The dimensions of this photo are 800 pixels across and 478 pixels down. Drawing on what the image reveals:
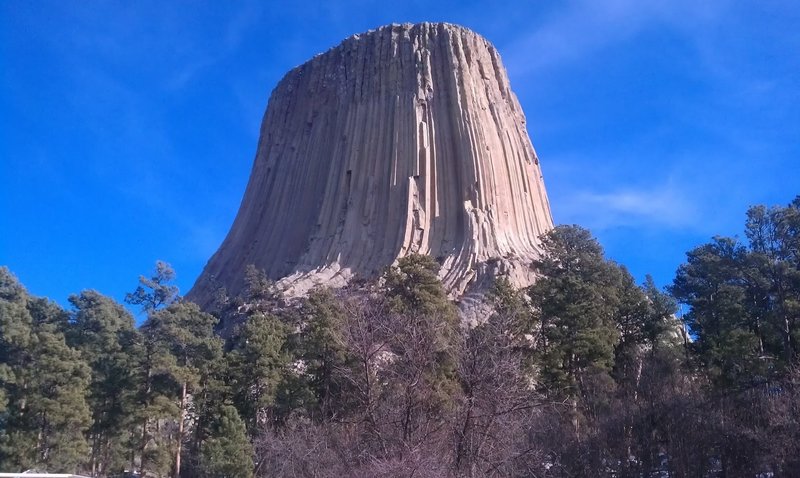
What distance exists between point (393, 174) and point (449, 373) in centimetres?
3394

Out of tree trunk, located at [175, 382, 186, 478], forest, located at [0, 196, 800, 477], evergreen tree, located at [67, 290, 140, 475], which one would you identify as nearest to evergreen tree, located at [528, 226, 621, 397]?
forest, located at [0, 196, 800, 477]

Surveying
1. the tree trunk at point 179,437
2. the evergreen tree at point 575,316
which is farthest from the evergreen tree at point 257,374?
the evergreen tree at point 575,316

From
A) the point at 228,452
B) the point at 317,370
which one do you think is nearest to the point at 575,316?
the point at 317,370

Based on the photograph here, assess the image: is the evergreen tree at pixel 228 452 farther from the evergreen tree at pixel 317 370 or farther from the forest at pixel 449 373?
the evergreen tree at pixel 317 370

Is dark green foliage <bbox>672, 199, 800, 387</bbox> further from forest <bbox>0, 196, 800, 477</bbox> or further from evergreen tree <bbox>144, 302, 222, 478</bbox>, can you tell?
evergreen tree <bbox>144, 302, 222, 478</bbox>

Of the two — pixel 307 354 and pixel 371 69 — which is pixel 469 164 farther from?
pixel 307 354

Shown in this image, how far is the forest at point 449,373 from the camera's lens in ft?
63.9

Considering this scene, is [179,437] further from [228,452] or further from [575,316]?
[575,316]

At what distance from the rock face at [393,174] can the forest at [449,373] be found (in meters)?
17.1

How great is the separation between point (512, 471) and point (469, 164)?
145ft

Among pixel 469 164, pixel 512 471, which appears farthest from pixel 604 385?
pixel 469 164

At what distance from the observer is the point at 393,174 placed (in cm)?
5556

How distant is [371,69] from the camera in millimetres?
61344

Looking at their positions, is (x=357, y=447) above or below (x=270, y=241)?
below
